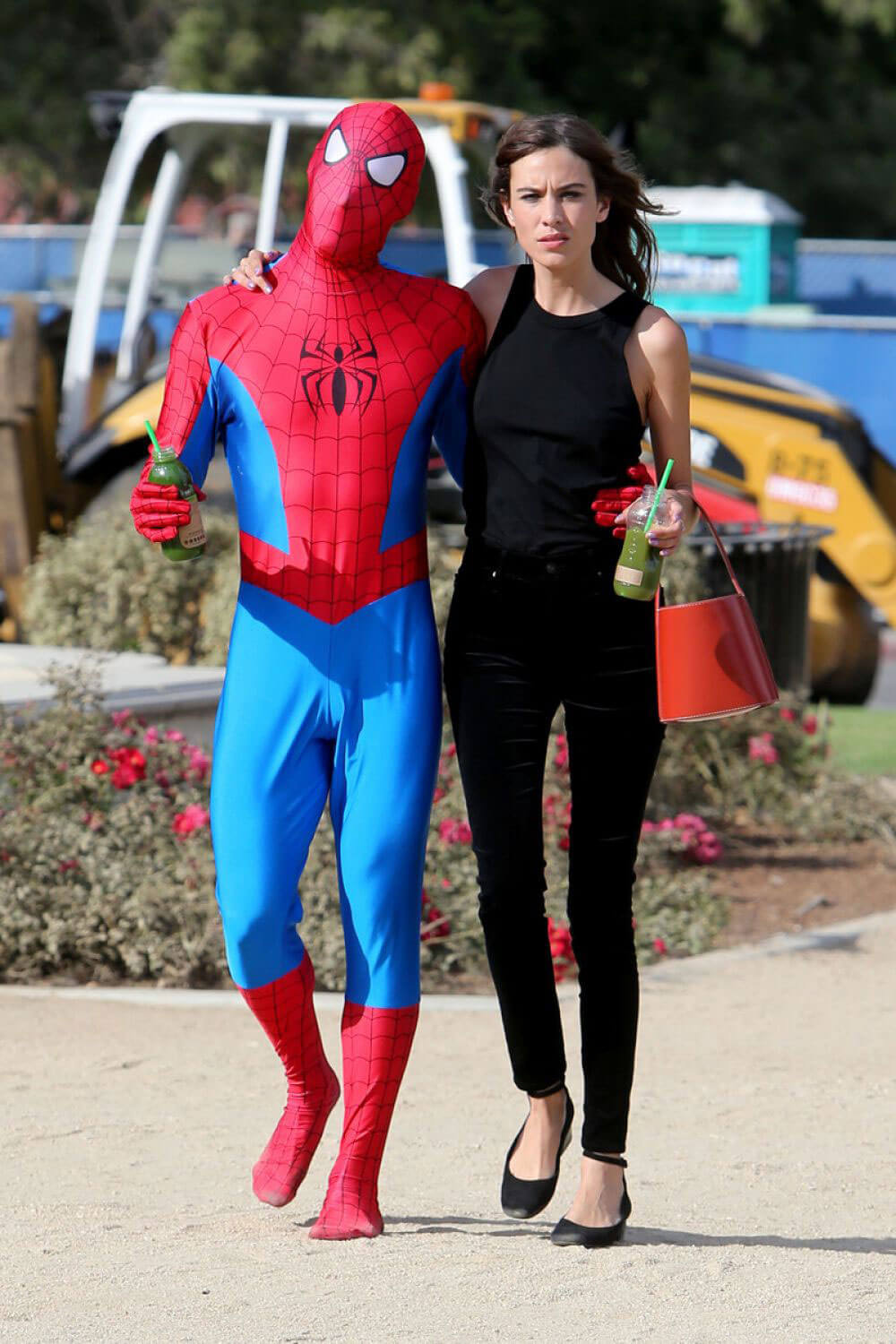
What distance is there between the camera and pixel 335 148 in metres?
3.77

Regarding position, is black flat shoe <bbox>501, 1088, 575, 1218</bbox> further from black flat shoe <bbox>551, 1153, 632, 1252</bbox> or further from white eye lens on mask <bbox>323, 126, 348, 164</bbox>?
white eye lens on mask <bbox>323, 126, 348, 164</bbox>

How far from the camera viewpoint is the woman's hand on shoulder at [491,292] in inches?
148

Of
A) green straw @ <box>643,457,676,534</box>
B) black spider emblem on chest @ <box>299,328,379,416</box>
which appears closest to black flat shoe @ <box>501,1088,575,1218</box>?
green straw @ <box>643,457,676,534</box>

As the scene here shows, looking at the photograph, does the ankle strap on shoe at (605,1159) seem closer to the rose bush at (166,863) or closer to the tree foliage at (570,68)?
the rose bush at (166,863)

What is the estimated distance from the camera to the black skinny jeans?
3592mm

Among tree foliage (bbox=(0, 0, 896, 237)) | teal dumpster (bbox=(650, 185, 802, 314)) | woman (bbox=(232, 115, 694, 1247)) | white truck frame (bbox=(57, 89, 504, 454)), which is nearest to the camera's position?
woman (bbox=(232, 115, 694, 1247))

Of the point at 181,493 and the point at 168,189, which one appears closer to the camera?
the point at 181,493

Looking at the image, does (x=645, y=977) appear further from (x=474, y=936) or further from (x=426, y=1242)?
(x=426, y=1242)

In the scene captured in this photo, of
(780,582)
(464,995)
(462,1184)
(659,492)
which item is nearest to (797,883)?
(780,582)

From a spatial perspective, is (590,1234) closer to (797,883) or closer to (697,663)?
Answer: (697,663)

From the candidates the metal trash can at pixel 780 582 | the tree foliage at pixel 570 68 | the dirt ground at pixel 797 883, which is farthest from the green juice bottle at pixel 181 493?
the tree foliage at pixel 570 68

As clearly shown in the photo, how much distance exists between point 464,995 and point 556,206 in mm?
2956

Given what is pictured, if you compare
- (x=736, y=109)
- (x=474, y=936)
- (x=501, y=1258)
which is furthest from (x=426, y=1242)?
(x=736, y=109)

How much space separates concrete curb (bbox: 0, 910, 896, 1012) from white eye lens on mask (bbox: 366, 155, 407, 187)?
8.35ft
